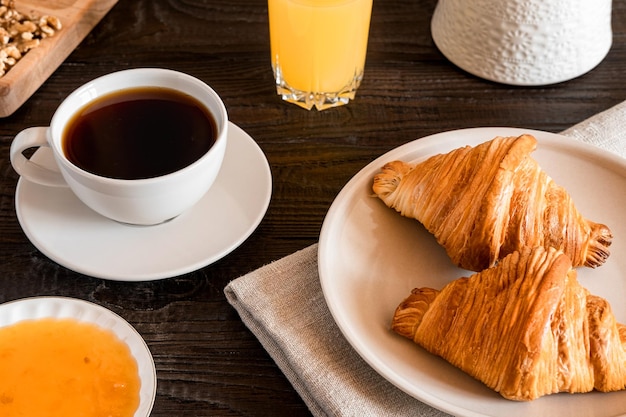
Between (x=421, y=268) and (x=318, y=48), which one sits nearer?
(x=421, y=268)

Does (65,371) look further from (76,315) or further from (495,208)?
(495,208)

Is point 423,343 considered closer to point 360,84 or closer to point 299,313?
point 299,313

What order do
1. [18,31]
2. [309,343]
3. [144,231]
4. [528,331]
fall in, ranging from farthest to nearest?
[18,31]
[144,231]
[309,343]
[528,331]

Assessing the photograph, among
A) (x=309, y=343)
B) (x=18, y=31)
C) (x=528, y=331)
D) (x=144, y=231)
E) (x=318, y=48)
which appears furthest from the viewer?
(x=18, y=31)

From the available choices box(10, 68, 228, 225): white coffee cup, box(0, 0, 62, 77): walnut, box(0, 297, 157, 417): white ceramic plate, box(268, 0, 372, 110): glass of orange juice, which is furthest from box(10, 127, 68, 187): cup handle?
box(268, 0, 372, 110): glass of orange juice

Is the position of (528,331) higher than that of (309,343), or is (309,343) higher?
(528,331)

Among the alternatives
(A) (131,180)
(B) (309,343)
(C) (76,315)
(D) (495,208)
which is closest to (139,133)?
(A) (131,180)
